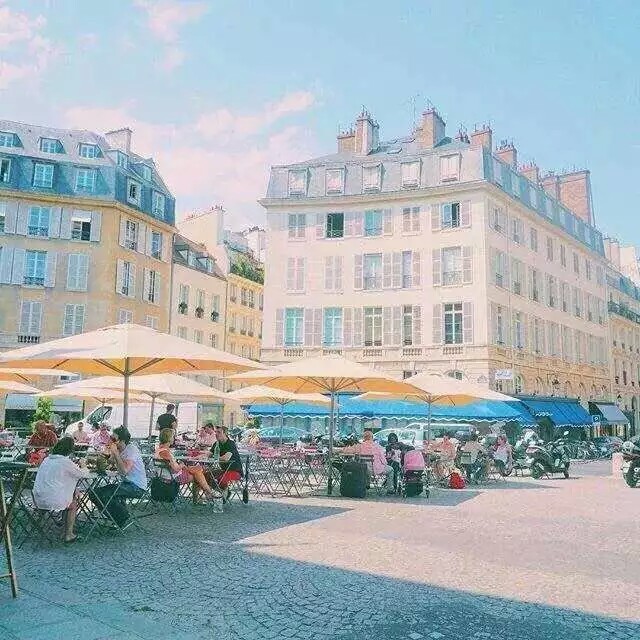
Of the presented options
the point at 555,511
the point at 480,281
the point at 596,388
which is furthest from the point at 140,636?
the point at 596,388

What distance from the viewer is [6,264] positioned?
3209 centimetres

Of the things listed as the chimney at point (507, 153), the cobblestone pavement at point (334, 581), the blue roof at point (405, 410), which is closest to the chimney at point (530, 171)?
the chimney at point (507, 153)

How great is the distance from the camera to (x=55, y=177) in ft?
110

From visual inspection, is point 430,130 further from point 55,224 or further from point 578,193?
point 55,224

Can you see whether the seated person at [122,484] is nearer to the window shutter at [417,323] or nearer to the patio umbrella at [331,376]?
the patio umbrella at [331,376]

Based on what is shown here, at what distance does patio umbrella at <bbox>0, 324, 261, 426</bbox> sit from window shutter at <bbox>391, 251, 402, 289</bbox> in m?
20.9

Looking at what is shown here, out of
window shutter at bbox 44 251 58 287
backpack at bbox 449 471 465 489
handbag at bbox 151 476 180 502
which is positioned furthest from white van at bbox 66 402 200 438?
handbag at bbox 151 476 180 502

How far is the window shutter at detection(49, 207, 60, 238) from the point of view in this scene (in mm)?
32969

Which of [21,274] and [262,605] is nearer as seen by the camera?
[262,605]

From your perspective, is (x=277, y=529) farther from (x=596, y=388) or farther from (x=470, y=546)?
(x=596, y=388)

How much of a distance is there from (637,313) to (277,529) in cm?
5215

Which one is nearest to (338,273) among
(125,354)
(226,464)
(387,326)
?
(387,326)

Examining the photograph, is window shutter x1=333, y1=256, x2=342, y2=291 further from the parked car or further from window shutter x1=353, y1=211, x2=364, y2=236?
the parked car

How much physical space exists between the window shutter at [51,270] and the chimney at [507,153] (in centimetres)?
2281
